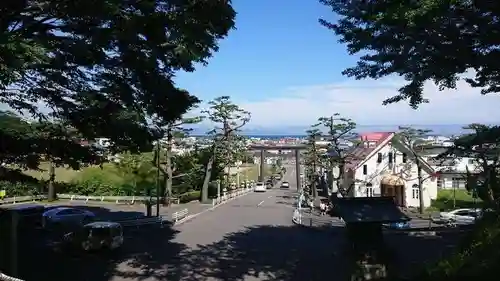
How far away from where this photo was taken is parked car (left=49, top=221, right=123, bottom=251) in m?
17.5

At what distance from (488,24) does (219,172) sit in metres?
37.6

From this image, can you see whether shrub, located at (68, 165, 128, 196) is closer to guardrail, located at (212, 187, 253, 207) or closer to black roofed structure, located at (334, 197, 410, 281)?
guardrail, located at (212, 187, 253, 207)

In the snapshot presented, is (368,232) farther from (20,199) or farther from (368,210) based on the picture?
(20,199)

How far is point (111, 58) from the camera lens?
428 inches

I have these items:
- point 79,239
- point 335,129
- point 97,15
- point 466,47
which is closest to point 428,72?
point 466,47

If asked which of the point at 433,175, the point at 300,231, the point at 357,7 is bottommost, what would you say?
the point at 300,231

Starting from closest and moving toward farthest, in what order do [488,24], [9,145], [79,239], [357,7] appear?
[488,24] < [357,7] < [9,145] < [79,239]

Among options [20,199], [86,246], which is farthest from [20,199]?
[86,246]

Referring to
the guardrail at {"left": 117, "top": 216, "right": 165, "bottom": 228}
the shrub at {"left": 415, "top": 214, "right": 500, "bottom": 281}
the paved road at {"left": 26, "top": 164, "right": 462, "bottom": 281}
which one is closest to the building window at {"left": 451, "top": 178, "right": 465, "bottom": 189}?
the paved road at {"left": 26, "top": 164, "right": 462, "bottom": 281}

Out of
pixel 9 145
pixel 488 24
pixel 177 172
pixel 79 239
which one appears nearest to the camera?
pixel 488 24

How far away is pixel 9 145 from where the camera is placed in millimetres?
13141

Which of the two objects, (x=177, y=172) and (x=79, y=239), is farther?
(x=177, y=172)

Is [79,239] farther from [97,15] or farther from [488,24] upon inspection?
[488,24]

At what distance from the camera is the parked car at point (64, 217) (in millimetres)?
23469
